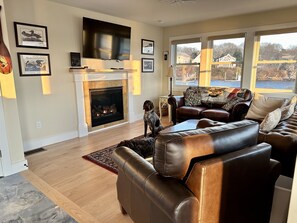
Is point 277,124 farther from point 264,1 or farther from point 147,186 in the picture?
point 264,1

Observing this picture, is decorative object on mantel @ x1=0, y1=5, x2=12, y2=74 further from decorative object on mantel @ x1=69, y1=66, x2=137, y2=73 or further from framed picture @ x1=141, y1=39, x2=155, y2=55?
framed picture @ x1=141, y1=39, x2=155, y2=55

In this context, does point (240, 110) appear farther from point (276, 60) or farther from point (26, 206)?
point (26, 206)

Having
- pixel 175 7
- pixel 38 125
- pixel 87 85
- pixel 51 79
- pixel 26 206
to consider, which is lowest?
pixel 26 206

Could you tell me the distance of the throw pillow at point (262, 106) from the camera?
11.0 feet

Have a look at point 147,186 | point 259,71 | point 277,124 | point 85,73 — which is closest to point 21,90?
point 85,73

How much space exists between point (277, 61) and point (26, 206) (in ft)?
15.7

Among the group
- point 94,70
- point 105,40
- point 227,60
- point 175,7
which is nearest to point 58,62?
point 94,70

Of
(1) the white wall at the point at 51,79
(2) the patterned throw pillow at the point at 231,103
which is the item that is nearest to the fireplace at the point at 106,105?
(1) the white wall at the point at 51,79

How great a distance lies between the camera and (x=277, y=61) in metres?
4.21

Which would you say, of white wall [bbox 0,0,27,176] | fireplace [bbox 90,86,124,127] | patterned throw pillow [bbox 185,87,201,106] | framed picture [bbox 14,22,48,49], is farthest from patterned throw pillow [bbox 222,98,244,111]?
white wall [bbox 0,0,27,176]

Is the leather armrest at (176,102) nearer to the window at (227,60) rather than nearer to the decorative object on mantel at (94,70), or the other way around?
the window at (227,60)

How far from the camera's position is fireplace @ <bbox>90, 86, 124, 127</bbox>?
4289mm

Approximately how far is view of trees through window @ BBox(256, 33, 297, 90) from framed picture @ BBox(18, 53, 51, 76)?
4.16 m

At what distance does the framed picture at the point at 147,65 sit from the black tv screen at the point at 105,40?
643 mm
